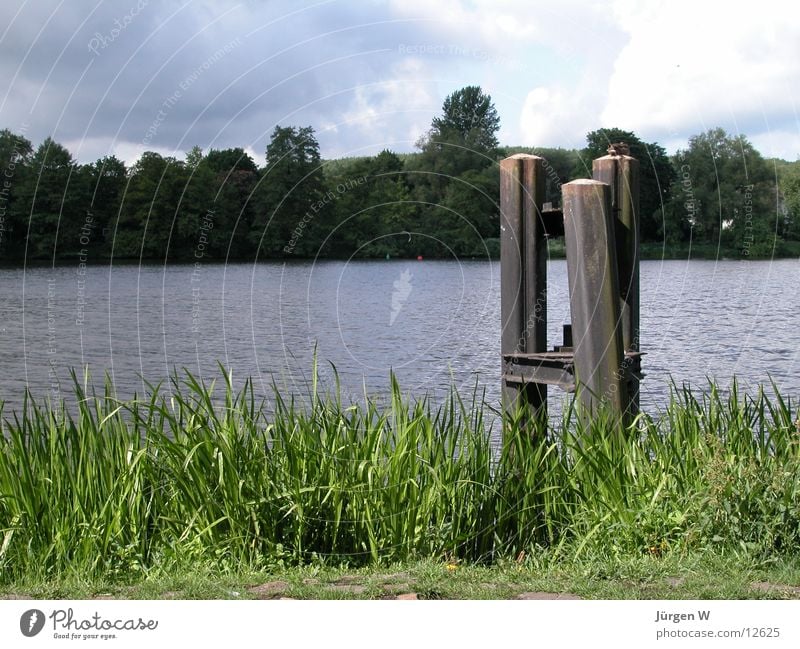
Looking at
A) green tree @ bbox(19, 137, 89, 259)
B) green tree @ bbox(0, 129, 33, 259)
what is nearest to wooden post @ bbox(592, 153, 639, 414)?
green tree @ bbox(0, 129, 33, 259)

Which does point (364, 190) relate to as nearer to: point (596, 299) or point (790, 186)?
point (596, 299)

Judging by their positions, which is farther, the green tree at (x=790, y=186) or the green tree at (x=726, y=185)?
the green tree at (x=726, y=185)

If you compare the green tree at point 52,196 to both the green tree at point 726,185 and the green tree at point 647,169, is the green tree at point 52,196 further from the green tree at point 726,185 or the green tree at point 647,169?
the green tree at point 726,185

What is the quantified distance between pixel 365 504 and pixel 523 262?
2577 mm

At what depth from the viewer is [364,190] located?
14.2m

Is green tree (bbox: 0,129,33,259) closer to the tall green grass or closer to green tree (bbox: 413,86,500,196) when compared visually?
green tree (bbox: 413,86,500,196)

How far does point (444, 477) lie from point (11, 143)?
631 inches

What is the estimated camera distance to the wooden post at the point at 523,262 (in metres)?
7.18

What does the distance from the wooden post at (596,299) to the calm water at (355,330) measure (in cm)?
471

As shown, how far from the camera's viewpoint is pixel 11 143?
18641 mm

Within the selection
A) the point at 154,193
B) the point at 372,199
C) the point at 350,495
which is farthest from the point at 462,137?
the point at 154,193

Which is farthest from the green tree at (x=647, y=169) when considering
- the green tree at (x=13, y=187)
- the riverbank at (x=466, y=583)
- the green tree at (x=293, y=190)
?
the riverbank at (x=466, y=583)
